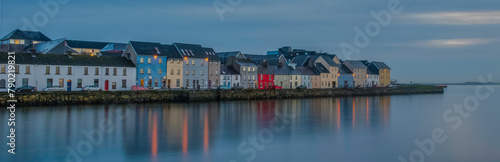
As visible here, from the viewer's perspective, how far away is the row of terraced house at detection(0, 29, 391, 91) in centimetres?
5109

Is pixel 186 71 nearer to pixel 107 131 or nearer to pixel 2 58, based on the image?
pixel 2 58

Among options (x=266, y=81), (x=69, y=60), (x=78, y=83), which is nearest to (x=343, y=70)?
(x=266, y=81)

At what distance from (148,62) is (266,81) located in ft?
76.2

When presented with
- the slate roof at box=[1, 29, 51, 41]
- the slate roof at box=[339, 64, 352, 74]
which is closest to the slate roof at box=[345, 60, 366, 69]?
the slate roof at box=[339, 64, 352, 74]

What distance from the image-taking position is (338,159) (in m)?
19.7

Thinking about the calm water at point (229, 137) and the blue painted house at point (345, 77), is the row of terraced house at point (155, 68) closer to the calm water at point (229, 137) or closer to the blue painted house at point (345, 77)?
the blue painted house at point (345, 77)

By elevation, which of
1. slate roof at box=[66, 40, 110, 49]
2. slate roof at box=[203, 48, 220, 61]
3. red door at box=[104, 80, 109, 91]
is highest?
slate roof at box=[66, 40, 110, 49]

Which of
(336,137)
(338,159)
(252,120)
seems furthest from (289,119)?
(338,159)

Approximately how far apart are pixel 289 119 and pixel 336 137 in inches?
374

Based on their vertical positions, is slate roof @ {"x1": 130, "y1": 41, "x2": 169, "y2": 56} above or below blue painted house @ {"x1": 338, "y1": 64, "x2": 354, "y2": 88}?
above

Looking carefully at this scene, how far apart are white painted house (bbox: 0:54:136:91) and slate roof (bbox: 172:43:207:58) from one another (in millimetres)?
9302

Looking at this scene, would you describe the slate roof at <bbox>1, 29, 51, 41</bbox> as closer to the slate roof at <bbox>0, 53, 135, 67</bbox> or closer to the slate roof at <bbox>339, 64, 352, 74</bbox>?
the slate roof at <bbox>0, 53, 135, 67</bbox>

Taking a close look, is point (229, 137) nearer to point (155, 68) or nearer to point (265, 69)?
point (155, 68)

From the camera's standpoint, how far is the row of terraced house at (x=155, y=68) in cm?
5109
